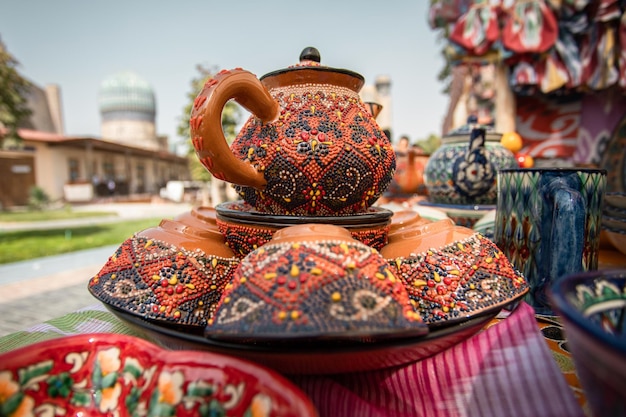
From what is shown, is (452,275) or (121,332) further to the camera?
(121,332)

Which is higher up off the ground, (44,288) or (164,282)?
(164,282)

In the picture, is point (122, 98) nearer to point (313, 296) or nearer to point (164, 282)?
point (164, 282)

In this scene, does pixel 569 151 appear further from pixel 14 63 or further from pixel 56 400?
pixel 14 63

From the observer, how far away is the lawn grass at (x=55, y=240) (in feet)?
12.9

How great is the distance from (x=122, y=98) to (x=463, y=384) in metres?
19.4

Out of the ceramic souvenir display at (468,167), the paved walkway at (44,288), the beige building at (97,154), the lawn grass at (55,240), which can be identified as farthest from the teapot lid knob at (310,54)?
the beige building at (97,154)

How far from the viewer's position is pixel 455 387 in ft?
1.57

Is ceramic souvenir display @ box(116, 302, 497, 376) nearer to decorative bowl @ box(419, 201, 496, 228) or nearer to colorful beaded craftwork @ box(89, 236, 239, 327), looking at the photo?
colorful beaded craftwork @ box(89, 236, 239, 327)

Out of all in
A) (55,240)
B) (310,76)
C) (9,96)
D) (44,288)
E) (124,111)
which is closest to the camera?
(310,76)

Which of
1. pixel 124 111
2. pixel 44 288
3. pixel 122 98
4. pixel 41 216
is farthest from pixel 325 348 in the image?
pixel 122 98

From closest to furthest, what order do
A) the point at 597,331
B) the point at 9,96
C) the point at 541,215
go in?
the point at 597,331 < the point at 541,215 < the point at 9,96

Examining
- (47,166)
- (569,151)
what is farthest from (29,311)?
(47,166)

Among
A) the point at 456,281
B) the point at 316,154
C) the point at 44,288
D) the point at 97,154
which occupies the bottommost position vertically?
the point at 44,288

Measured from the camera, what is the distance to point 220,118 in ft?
1.59
